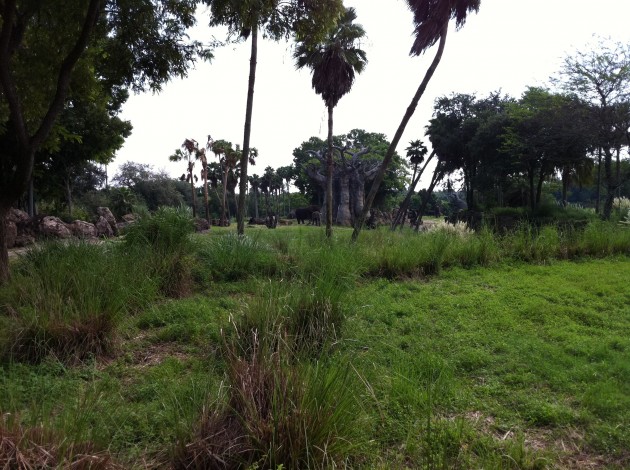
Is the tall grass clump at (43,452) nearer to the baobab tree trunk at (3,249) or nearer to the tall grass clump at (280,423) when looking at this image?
the tall grass clump at (280,423)

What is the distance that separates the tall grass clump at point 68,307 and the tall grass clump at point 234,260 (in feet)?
6.64

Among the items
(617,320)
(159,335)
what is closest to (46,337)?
(159,335)

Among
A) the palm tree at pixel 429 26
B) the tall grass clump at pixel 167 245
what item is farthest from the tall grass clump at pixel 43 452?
the palm tree at pixel 429 26

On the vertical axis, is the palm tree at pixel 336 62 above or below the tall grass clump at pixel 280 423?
above

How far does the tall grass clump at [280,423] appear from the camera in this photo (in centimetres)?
251

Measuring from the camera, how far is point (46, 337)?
4.29m

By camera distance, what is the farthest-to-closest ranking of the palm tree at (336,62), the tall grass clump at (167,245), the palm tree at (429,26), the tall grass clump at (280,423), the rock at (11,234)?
the palm tree at (336,62) < the rock at (11,234) < the palm tree at (429,26) < the tall grass clump at (167,245) < the tall grass clump at (280,423)

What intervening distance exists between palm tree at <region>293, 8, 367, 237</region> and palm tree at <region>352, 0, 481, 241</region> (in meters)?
5.04

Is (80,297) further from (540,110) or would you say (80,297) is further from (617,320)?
(540,110)

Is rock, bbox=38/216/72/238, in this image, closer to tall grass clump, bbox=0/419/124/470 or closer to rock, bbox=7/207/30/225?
rock, bbox=7/207/30/225

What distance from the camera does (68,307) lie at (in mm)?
4539

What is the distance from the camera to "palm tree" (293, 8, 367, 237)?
718 inches

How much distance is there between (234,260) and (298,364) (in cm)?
574

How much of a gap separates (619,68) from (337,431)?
24.3m
